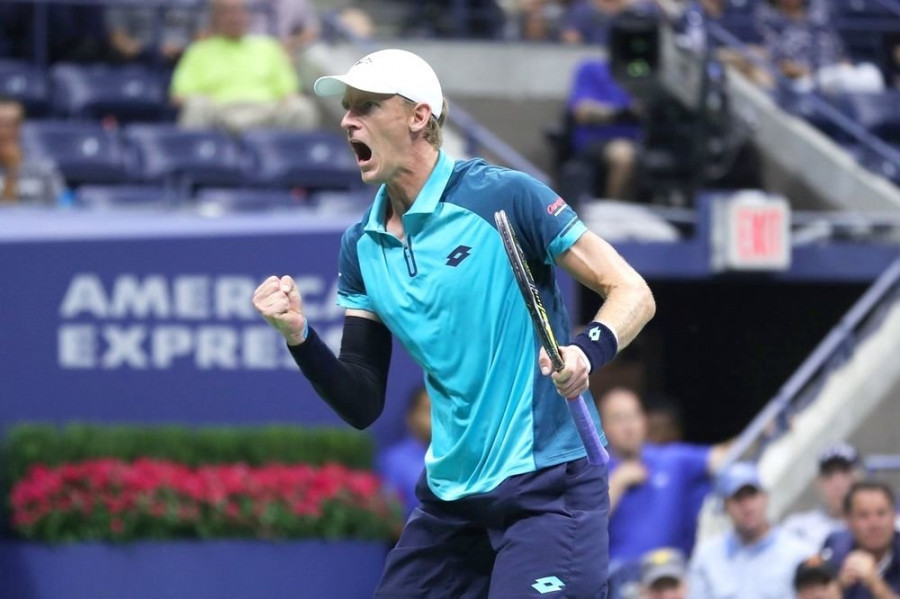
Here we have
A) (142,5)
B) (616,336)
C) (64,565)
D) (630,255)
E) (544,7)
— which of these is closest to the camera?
(616,336)

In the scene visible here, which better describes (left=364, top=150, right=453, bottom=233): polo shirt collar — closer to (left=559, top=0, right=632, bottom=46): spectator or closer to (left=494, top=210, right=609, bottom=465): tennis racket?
(left=494, top=210, right=609, bottom=465): tennis racket

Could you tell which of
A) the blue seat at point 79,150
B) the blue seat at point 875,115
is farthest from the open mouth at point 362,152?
the blue seat at point 875,115

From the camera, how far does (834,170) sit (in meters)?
13.9

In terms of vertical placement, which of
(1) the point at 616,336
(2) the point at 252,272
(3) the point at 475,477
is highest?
(1) the point at 616,336

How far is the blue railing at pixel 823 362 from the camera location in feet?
37.2

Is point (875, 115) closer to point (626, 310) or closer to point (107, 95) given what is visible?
point (107, 95)

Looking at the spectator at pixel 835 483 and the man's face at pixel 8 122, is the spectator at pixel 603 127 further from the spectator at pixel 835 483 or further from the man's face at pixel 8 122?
the man's face at pixel 8 122

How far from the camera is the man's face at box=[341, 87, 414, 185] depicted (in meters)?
4.63

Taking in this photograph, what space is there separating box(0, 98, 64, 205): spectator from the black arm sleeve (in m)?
5.32

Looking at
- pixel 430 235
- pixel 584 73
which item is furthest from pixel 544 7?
pixel 430 235

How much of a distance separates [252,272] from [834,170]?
5.89 meters

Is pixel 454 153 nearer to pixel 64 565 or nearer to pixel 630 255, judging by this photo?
pixel 630 255

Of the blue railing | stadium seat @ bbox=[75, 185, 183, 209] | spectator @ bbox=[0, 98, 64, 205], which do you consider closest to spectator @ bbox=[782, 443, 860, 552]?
the blue railing

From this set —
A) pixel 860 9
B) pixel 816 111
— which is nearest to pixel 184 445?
pixel 816 111
